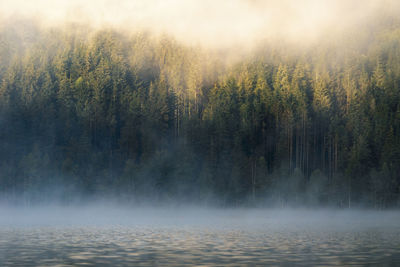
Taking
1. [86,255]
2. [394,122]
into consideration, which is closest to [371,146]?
[394,122]

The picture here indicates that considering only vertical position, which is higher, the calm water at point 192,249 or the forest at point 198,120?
the forest at point 198,120

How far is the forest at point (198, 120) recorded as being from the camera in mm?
119875

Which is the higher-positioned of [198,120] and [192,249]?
[198,120]

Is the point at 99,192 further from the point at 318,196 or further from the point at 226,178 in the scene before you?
the point at 318,196

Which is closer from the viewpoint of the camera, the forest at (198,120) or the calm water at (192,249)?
the calm water at (192,249)

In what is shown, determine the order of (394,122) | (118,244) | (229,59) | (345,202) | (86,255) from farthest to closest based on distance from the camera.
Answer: (229,59), (394,122), (345,202), (118,244), (86,255)

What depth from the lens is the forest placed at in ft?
393

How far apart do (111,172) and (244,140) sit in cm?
2967

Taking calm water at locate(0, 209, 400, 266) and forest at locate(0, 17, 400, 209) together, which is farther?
forest at locate(0, 17, 400, 209)

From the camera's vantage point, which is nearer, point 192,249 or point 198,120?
point 192,249

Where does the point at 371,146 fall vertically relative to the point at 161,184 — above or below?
above

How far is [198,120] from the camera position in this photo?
14100cm

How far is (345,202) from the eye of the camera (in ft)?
380

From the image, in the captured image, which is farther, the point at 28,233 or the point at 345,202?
the point at 345,202
